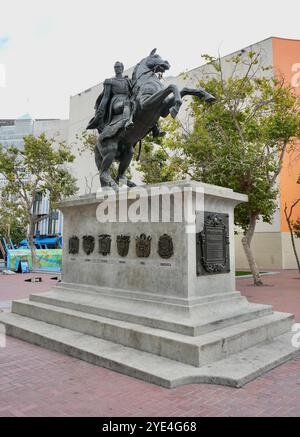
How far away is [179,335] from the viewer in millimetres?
5184

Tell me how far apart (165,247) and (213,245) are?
2.89 feet

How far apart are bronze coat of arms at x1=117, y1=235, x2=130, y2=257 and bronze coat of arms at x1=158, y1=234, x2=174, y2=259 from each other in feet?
2.74

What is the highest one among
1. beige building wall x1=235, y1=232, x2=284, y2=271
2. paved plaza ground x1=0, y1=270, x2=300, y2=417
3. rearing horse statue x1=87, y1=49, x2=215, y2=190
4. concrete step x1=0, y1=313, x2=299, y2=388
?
rearing horse statue x1=87, y1=49, x2=215, y2=190

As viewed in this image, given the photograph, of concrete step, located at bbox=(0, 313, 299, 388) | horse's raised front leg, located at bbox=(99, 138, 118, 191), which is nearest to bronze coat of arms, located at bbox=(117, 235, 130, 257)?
Result: horse's raised front leg, located at bbox=(99, 138, 118, 191)

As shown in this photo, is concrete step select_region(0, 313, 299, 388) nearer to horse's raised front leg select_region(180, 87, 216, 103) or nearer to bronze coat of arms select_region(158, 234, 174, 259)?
bronze coat of arms select_region(158, 234, 174, 259)

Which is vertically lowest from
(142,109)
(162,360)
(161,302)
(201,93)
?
(162,360)

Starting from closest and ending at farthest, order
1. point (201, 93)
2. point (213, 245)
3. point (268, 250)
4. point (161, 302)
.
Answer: point (161, 302)
point (213, 245)
point (201, 93)
point (268, 250)

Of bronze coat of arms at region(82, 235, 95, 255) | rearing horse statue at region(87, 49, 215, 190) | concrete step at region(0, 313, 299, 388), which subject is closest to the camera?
concrete step at region(0, 313, 299, 388)

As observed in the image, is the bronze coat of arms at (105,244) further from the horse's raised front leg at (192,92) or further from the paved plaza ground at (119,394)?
the horse's raised front leg at (192,92)

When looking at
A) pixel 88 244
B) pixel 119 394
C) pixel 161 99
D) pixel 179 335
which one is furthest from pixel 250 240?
pixel 119 394

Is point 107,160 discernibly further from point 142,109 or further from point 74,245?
point 74,245

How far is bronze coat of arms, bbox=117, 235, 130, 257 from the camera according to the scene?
6859 mm
